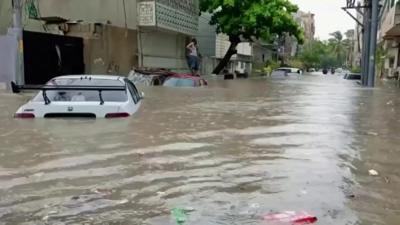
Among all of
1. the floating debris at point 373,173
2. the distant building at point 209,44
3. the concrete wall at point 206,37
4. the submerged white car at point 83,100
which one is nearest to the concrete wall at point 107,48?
the submerged white car at point 83,100

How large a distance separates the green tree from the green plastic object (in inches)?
1360

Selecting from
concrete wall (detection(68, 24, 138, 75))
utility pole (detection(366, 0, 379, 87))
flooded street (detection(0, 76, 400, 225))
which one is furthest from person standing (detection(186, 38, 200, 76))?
flooded street (detection(0, 76, 400, 225))

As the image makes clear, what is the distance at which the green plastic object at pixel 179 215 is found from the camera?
5.02 metres

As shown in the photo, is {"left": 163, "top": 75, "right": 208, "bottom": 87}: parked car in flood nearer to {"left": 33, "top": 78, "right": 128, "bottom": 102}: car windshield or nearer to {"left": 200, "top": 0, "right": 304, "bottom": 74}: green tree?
{"left": 33, "top": 78, "right": 128, "bottom": 102}: car windshield

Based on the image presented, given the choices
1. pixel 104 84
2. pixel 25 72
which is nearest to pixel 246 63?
pixel 25 72

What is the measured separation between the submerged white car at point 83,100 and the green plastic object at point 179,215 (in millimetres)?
6678

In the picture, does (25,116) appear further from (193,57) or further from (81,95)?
(193,57)

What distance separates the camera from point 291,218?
512 cm

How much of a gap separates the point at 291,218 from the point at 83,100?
7734 mm

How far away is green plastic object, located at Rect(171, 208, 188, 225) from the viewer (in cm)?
502

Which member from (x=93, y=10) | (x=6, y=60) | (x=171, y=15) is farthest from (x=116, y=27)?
(x=6, y=60)

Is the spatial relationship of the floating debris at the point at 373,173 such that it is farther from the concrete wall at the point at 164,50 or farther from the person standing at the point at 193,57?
the person standing at the point at 193,57

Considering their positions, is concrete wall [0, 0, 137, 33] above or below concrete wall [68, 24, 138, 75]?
above

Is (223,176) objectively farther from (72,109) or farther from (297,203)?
(72,109)
